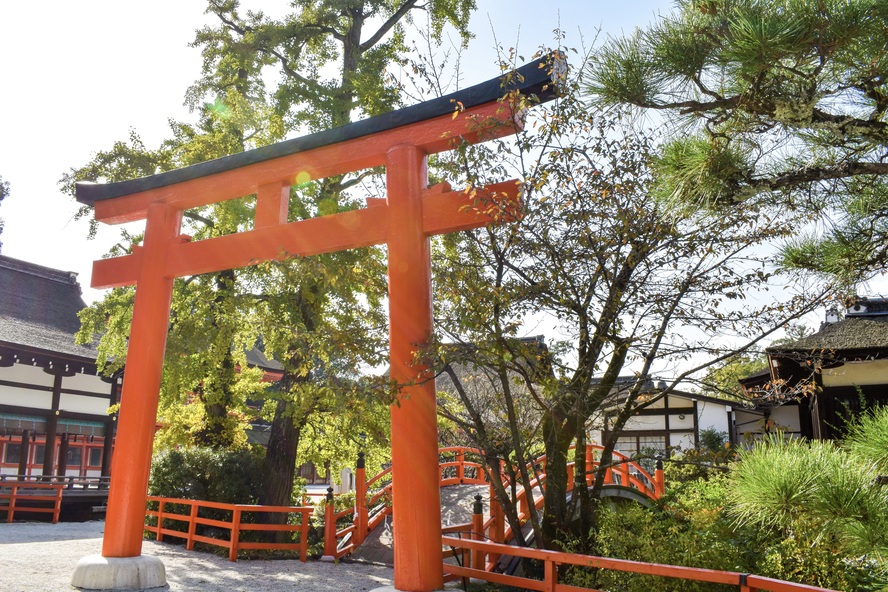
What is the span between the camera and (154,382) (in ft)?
23.4

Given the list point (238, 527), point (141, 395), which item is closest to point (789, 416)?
point (238, 527)

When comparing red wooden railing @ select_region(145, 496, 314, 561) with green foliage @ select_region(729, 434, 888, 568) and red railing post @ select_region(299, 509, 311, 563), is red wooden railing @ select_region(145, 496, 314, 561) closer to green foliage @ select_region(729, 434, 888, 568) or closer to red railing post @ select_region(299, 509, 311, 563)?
red railing post @ select_region(299, 509, 311, 563)

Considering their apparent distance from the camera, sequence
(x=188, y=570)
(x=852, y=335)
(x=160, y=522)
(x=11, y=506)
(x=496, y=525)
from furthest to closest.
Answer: (x=852, y=335) → (x=11, y=506) → (x=160, y=522) → (x=188, y=570) → (x=496, y=525)

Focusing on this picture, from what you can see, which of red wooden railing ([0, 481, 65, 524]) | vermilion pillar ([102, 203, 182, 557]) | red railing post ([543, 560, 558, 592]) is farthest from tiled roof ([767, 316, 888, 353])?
red wooden railing ([0, 481, 65, 524])

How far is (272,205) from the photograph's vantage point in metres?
6.70

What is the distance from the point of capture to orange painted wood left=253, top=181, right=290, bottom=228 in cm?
663

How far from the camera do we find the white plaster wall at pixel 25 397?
15891mm

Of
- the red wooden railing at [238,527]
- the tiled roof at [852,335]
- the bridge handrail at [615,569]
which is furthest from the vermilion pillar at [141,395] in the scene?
the tiled roof at [852,335]

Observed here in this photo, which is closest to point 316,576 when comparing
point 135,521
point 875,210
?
point 135,521

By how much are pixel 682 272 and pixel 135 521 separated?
588 centimetres

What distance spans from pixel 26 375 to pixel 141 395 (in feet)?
38.4

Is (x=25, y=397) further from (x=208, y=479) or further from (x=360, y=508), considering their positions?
(x=360, y=508)

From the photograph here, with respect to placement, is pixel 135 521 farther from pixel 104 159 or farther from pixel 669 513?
pixel 104 159

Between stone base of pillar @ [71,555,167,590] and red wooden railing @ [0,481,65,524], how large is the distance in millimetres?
9037
